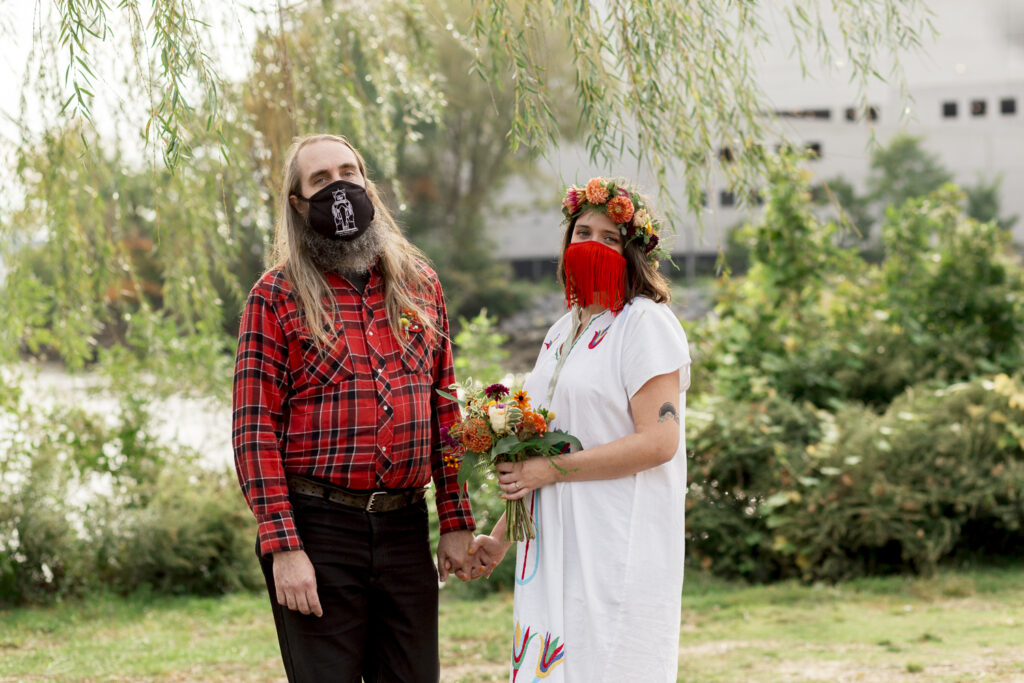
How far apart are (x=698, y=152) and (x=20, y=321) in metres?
4.49

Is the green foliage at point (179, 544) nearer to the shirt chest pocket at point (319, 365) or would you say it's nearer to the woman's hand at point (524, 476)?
the shirt chest pocket at point (319, 365)

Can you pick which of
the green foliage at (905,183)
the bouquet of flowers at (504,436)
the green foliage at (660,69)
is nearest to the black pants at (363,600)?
the bouquet of flowers at (504,436)

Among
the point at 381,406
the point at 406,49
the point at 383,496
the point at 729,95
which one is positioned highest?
the point at 406,49

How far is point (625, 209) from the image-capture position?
2932mm

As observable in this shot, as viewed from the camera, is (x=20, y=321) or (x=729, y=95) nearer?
(x=729, y=95)

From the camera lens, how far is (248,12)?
16.0 ft

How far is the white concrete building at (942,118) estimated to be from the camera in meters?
42.7

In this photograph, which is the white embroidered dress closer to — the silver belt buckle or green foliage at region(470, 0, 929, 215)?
the silver belt buckle

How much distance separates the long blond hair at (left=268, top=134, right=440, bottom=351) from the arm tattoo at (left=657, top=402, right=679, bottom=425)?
77cm

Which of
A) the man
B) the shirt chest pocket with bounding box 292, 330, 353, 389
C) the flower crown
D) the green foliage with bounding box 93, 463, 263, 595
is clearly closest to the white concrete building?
the green foliage with bounding box 93, 463, 263, 595

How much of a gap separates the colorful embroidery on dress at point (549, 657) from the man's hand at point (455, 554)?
46 cm

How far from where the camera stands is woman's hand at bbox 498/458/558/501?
290cm

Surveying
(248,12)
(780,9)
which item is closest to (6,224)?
(248,12)

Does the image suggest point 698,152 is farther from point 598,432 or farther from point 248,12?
point 248,12
